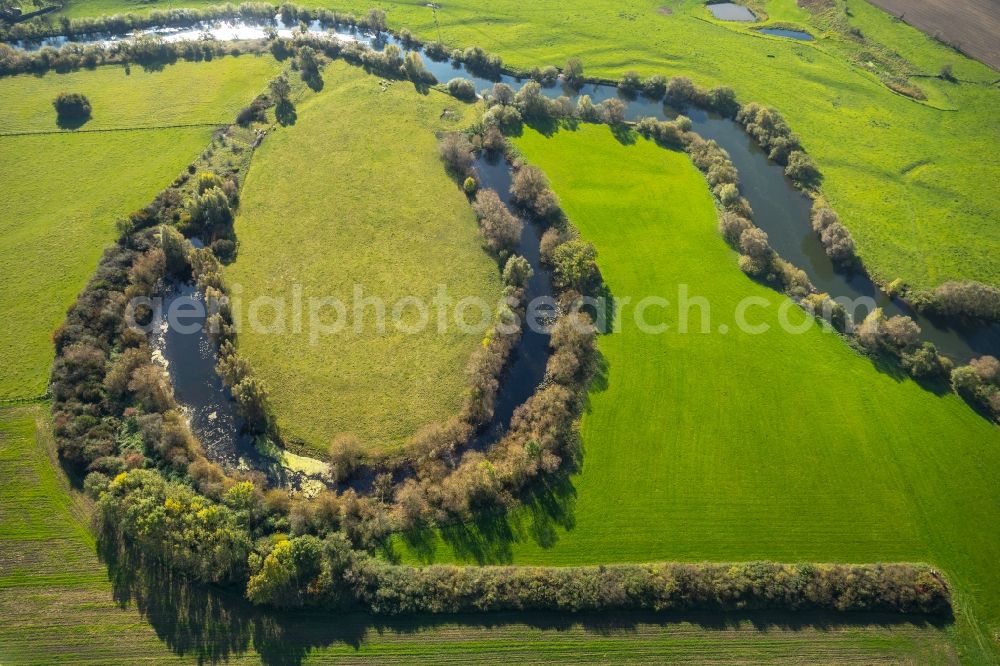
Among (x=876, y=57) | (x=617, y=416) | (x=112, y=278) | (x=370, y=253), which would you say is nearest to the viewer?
(x=617, y=416)

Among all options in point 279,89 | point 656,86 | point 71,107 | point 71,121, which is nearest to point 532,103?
point 656,86

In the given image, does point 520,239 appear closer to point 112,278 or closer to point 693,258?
point 693,258

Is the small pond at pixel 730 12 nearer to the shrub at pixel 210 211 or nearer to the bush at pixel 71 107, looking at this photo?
the shrub at pixel 210 211

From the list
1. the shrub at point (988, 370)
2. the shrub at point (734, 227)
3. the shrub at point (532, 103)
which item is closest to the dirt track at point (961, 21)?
the shrub at point (734, 227)

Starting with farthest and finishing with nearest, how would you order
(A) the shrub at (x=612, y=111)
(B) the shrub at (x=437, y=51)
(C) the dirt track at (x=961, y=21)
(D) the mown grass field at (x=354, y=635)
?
(C) the dirt track at (x=961, y=21) → (B) the shrub at (x=437, y=51) → (A) the shrub at (x=612, y=111) → (D) the mown grass field at (x=354, y=635)

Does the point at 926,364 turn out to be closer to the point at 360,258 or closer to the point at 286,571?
the point at 360,258

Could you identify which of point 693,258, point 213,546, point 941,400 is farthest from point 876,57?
point 213,546
